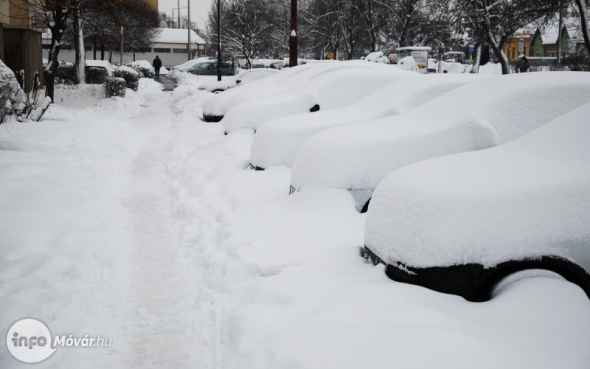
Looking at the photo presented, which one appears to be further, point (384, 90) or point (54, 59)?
point (54, 59)

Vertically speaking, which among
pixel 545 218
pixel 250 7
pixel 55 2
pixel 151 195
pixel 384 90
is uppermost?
pixel 250 7

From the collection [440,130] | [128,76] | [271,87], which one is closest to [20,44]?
[128,76]

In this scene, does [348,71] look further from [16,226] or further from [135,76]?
[135,76]

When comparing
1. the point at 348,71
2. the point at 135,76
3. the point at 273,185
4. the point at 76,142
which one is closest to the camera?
the point at 273,185

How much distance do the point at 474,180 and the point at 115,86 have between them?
1948 centimetres

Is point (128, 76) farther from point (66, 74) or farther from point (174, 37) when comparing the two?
point (174, 37)

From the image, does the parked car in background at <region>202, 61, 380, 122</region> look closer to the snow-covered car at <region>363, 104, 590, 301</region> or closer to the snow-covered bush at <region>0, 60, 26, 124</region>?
the snow-covered bush at <region>0, 60, 26, 124</region>

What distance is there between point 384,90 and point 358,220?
3.18 m

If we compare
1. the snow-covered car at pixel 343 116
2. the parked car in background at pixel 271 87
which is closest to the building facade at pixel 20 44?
the parked car in background at pixel 271 87

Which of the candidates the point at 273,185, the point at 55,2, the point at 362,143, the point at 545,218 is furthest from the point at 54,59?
the point at 545,218

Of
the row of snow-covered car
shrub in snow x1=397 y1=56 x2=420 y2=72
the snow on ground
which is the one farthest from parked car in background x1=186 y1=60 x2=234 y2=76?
the row of snow-covered car

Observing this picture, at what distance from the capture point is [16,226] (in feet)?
19.5

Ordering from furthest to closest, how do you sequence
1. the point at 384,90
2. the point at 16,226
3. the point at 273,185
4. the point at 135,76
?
the point at 135,76, the point at 384,90, the point at 273,185, the point at 16,226

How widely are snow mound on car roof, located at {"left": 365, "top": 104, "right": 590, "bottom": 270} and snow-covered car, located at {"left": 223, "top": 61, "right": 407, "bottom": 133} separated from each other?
5.25 meters
